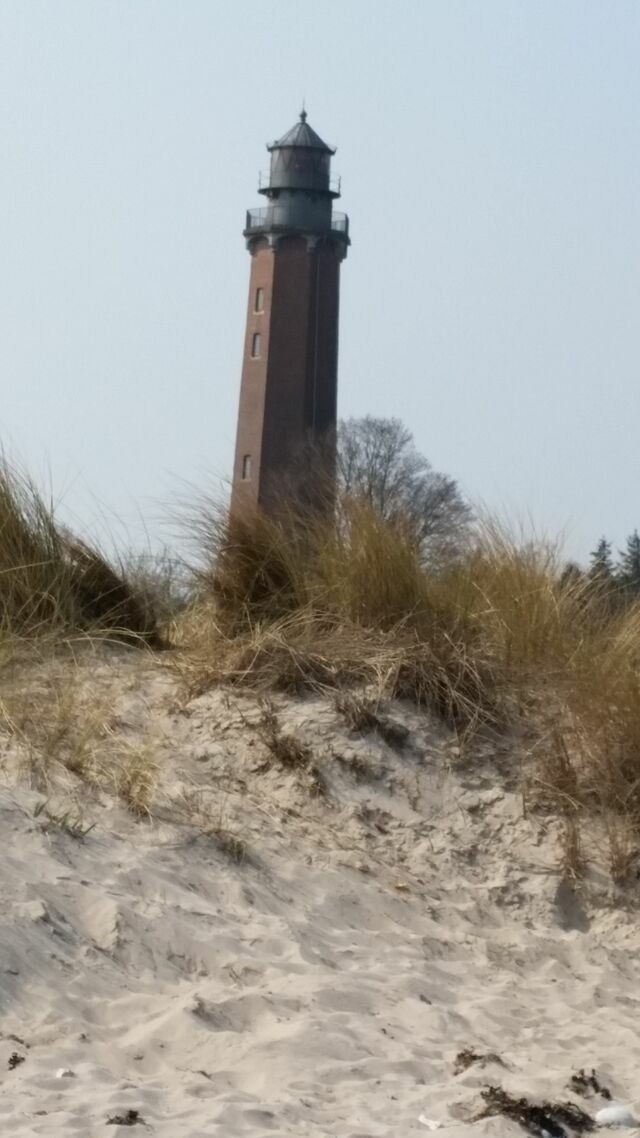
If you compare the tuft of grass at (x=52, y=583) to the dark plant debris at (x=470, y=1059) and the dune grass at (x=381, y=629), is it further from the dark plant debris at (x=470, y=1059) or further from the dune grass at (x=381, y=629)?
the dark plant debris at (x=470, y=1059)

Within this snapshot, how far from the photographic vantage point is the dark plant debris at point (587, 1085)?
3.69 meters

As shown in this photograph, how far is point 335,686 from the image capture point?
587 centimetres

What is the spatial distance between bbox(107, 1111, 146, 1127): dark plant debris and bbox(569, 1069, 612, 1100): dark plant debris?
112 centimetres

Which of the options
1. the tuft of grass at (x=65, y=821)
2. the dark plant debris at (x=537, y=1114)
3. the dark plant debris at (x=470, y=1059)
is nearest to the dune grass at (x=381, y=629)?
the tuft of grass at (x=65, y=821)

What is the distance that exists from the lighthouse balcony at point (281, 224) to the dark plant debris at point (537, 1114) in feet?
138

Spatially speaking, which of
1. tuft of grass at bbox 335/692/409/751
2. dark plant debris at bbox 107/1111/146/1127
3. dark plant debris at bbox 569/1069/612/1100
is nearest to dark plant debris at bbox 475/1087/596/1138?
dark plant debris at bbox 569/1069/612/1100

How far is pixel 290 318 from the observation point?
4325 cm

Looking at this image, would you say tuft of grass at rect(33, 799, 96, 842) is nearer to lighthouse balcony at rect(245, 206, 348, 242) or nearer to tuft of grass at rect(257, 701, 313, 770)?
tuft of grass at rect(257, 701, 313, 770)

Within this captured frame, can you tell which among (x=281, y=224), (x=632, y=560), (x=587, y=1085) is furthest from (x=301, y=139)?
(x=587, y=1085)

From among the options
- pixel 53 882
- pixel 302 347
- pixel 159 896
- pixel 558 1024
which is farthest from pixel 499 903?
pixel 302 347

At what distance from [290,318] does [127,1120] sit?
40927mm

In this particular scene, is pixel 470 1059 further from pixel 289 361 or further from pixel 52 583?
pixel 289 361

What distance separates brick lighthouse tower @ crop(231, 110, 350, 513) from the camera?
43062mm

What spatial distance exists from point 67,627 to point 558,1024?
9.22 ft
